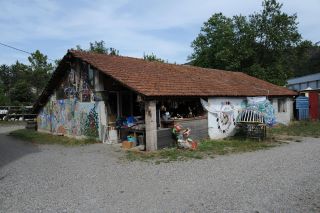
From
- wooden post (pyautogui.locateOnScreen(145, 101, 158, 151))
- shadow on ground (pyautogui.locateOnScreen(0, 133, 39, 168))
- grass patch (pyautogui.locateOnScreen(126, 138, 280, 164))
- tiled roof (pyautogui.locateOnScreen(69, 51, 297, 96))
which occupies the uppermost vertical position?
tiled roof (pyautogui.locateOnScreen(69, 51, 297, 96))

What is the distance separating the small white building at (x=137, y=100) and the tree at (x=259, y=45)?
50.0 ft

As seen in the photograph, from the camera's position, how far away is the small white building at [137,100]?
1352 cm

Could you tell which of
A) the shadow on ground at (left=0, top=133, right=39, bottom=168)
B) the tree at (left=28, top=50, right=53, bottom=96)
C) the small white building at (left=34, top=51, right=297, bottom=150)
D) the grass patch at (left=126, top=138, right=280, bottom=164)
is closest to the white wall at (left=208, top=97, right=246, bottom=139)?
the small white building at (left=34, top=51, right=297, bottom=150)

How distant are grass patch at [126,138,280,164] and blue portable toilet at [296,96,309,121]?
11.7 metres

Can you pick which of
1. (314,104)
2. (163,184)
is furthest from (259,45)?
(163,184)

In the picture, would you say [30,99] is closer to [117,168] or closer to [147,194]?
[117,168]

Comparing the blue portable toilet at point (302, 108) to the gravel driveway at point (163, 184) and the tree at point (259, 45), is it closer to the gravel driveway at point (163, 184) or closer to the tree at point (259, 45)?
the tree at point (259, 45)

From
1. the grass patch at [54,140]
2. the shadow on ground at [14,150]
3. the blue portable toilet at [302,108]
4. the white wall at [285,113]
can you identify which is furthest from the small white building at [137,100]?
the blue portable toilet at [302,108]

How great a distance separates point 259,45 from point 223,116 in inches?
824

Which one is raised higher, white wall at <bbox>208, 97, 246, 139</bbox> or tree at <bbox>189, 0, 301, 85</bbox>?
tree at <bbox>189, 0, 301, 85</bbox>

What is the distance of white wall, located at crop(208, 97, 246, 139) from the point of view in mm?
16062

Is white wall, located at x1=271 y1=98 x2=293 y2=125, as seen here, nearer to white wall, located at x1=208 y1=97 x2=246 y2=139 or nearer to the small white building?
the small white building

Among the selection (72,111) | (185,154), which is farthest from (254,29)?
(185,154)

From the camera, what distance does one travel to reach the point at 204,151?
12.5 metres
